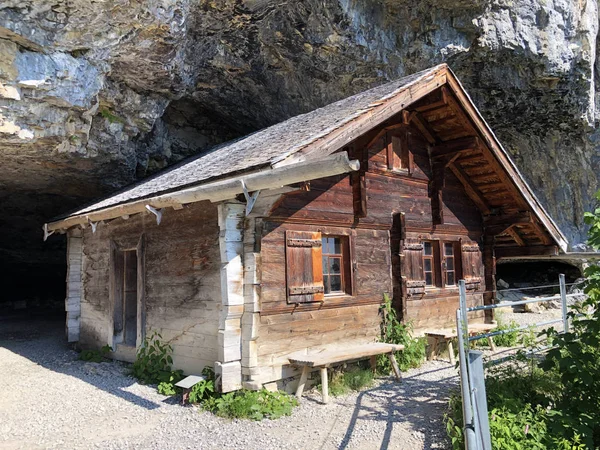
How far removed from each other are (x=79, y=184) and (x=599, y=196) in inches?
485

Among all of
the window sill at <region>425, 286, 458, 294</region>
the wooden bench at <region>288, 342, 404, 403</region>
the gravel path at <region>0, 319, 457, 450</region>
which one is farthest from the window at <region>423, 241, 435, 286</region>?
the wooden bench at <region>288, 342, 404, 403</region>

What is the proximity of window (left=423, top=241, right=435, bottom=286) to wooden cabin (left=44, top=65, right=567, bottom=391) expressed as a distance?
3 cm

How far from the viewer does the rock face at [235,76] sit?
27.8ft

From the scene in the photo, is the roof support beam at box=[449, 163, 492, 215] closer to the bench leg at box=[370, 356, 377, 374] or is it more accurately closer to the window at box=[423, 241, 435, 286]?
the window at box=[423, 241, 435, 286]

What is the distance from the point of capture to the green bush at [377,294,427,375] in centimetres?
853

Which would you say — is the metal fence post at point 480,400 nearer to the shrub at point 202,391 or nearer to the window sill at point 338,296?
the shrub at point 202,391

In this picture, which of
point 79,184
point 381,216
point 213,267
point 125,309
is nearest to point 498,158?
point 381,216

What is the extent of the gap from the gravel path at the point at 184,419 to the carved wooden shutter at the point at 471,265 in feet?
11.4

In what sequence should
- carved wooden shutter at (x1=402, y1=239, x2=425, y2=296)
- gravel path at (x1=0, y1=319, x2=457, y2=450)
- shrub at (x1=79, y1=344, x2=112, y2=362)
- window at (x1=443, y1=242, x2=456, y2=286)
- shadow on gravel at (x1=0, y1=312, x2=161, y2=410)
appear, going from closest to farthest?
1. gravel path at (x1=0, y1=319, x2=457, y2=450)
2. shadow on gravel at (x1=0, y1=312, x2=161, y2=410)
3. shrub at (x1=79, y1=344, x2=112, y2=362)
4. carved wooden shutter at (x1=402, y1=239, x2=425, y2=296)
5. window at (x1=443, y1=242, x2=456, y2=286)

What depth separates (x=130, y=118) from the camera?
11008mm

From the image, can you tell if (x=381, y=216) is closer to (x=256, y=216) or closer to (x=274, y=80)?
(x=256, y=216)

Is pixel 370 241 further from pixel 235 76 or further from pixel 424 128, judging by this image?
pixel 235 76

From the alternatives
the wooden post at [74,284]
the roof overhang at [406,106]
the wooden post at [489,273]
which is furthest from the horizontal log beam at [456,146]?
the wooden post at [74,284]

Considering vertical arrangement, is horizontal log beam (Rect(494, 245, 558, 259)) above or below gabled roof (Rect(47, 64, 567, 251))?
below
